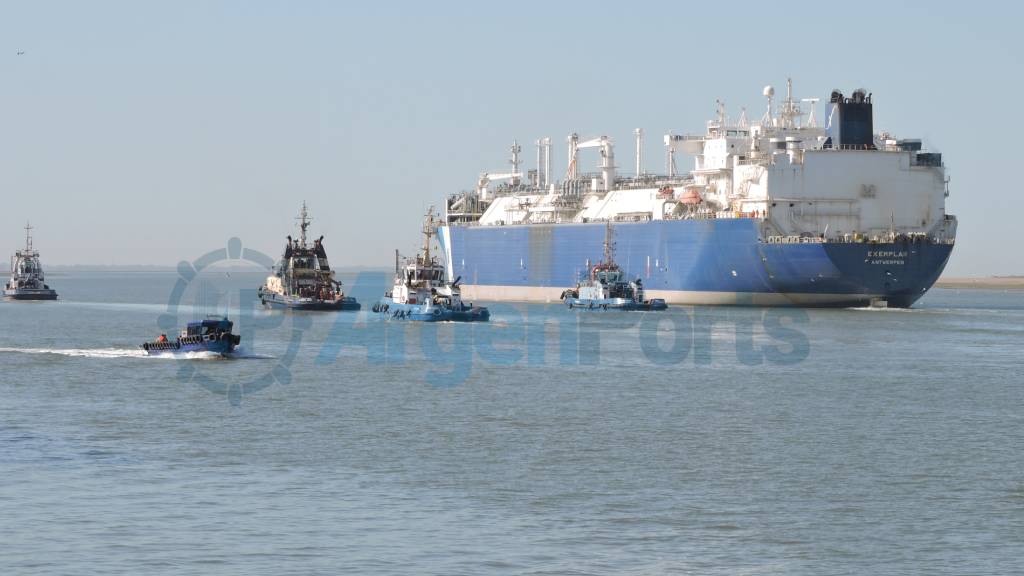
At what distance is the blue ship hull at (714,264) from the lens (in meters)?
80.5

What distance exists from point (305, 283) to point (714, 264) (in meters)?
26.4

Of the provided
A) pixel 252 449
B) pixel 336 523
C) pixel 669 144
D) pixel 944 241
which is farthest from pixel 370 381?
pixel 669 144

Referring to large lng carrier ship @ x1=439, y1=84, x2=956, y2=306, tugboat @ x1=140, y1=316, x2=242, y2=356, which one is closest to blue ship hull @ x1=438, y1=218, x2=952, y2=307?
large lng carrier ship @ x1=439, y1=84, x2=956, y2=306

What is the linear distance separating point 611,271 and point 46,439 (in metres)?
63.5

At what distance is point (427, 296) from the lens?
77.6m

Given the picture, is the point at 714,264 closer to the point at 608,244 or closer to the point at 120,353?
the point at 608,244

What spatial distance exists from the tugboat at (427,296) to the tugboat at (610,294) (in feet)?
42.2

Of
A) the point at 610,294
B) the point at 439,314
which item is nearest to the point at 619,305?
the point at 610,294

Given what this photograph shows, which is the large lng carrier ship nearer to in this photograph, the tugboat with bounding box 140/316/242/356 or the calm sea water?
the calm sea water

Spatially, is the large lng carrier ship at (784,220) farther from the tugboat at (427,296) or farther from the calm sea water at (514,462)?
the calm sea water at (514,462)

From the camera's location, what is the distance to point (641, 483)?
87.9ft

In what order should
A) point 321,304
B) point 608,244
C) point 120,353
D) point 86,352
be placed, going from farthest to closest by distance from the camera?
A: 1. point 608,244
2. point 321,304
3. point 86,352
4. point 120,353

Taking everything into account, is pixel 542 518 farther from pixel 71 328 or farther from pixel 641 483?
pixel 71 328

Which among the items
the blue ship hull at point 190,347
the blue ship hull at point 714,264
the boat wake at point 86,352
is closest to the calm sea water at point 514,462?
the boat wake at point 86,352
